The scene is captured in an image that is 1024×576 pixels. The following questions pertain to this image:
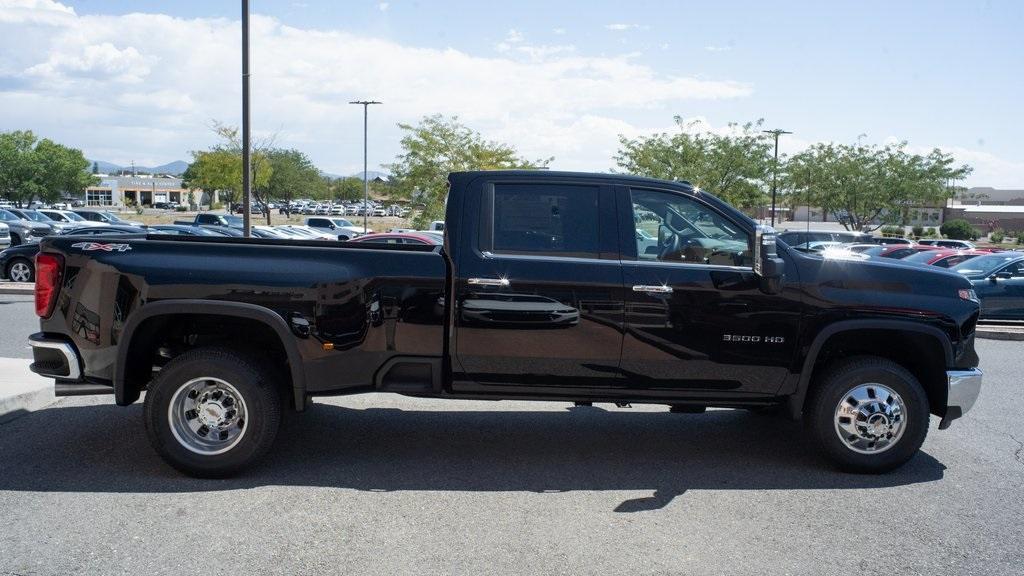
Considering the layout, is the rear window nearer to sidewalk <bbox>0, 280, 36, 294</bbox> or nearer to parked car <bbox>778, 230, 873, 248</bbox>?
sidewalk <bbox>0, 280, 36, 294</bbox>

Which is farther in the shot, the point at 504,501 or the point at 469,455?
the point at 469,455

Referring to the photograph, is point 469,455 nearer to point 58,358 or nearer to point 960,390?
point 58,358

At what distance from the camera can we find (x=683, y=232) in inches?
225

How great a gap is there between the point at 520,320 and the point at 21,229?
31.5 m

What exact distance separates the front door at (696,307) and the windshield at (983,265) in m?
12.9

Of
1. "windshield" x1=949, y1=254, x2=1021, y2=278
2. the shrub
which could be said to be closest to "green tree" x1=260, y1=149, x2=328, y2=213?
the shrub

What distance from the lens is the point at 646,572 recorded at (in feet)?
13.7

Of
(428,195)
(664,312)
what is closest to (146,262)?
(664,312)

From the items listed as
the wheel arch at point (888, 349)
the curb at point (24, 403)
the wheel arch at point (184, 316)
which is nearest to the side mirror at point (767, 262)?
the wheel arch at point (888, 349)

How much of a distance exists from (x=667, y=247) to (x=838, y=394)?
1.51 meters

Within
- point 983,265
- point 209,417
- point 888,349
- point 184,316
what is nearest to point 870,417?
point 888,349

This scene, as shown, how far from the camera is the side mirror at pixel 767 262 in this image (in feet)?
17.5

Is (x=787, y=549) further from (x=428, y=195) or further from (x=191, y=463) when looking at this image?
(x=428, y=195)

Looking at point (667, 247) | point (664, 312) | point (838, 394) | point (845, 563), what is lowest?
point (845, 563)
